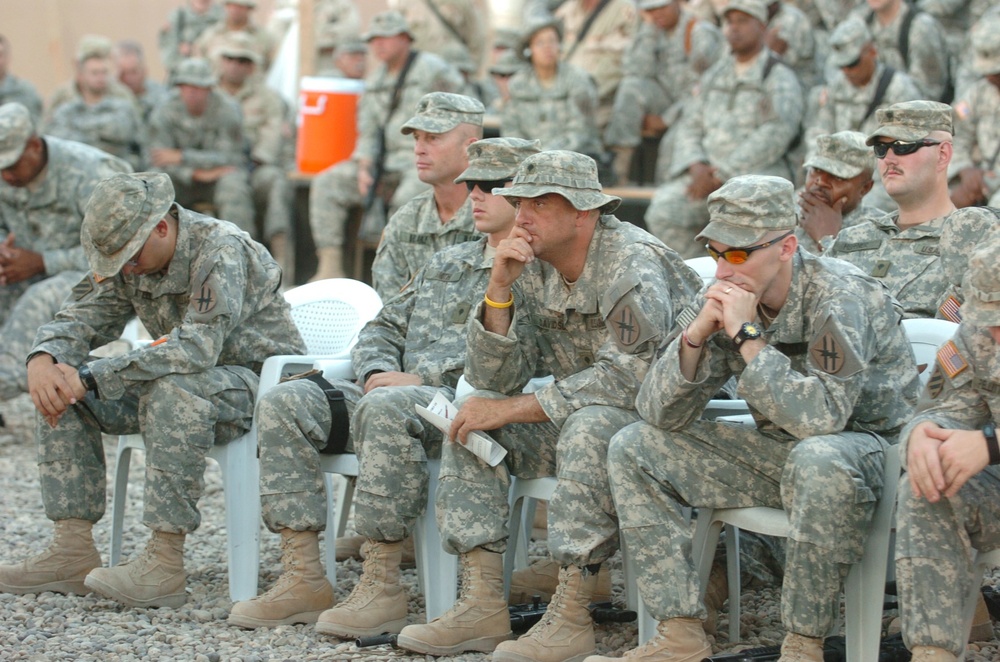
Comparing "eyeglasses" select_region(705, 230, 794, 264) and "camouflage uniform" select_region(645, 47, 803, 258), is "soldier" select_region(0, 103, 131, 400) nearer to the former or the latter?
"camouflage uniform" select_region(645, 47, 803, 258)

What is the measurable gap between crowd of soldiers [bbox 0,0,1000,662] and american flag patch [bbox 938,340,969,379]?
0.06 ft

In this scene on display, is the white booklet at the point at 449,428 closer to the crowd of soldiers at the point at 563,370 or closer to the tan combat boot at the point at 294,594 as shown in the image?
the crowd of soldiers at the point at 563,370

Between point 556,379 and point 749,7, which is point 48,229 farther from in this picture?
point 749,7

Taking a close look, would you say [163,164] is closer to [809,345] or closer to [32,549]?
[32,549]

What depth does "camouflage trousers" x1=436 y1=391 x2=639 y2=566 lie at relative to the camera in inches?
150

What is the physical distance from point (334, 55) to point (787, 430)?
894cm

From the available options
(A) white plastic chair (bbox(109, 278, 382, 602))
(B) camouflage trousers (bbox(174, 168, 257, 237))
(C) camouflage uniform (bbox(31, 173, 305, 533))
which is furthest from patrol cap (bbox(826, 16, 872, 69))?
(B) camouflage trousers (bbox(174, 168, 257, 237))

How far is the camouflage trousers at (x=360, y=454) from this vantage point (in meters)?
4.29

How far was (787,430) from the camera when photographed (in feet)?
11.7

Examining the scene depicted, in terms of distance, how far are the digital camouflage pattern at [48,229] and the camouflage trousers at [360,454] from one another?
286 centimetres

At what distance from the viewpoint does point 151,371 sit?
4590 mm

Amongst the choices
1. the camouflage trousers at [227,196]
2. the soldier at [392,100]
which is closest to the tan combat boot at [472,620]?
the soldier at [392,100]

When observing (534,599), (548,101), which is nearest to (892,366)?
(534,599)

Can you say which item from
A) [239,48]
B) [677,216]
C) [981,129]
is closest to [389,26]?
[677,216]
